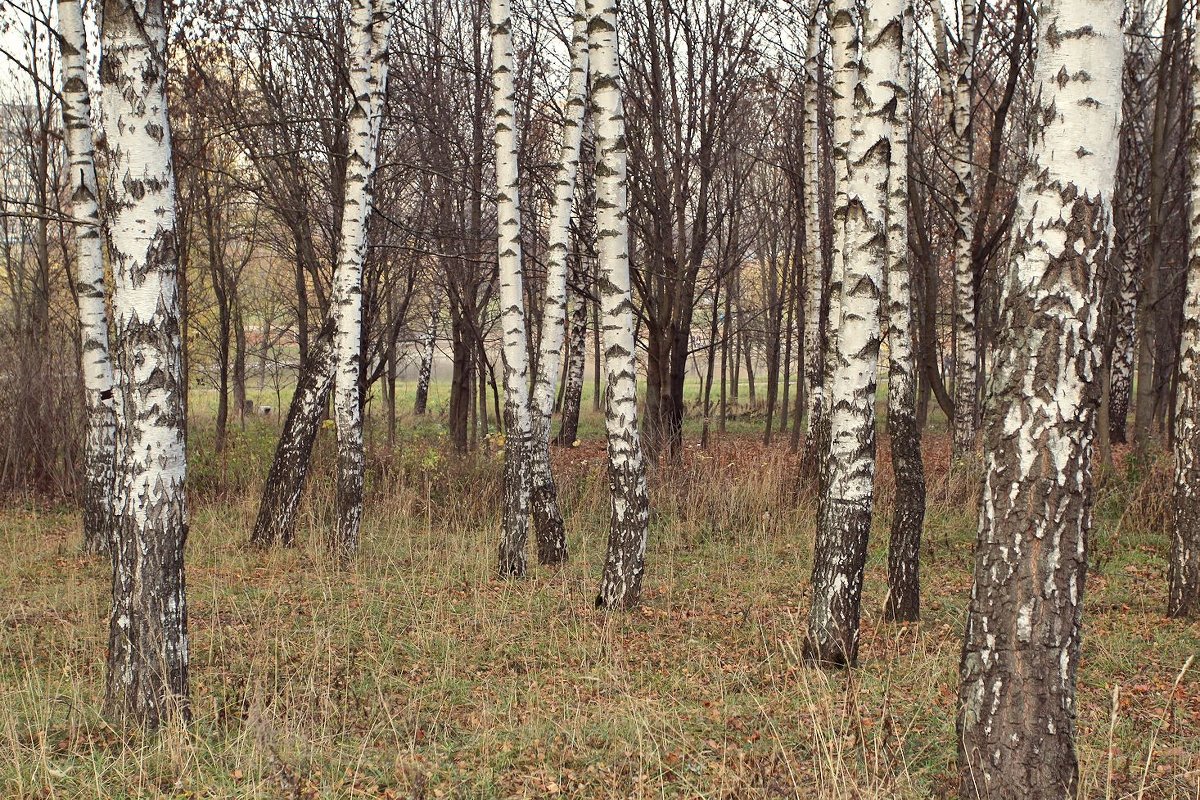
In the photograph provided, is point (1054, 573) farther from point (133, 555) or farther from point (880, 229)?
point (133, 555)

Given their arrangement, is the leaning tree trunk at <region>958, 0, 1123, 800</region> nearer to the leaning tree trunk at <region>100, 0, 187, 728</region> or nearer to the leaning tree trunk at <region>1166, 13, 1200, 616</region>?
the leaning tree trunk at <region>100, 0, 187, 728</region>

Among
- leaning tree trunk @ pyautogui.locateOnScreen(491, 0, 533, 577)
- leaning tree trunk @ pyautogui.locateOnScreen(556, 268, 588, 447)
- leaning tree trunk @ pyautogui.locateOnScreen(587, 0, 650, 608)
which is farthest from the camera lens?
leaning tree trunk @ pyautogui.locateOnScreen(556, 268, 588, 447)

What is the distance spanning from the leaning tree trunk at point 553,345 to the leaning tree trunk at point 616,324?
1265 millimetres

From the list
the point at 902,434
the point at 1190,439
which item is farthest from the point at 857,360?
the point at 1190,439

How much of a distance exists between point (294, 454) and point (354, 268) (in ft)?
6.40

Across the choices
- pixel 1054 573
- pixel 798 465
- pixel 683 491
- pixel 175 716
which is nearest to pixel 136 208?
pixel 175 716

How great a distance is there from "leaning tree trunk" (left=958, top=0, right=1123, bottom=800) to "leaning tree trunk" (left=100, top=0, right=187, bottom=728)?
337 cm

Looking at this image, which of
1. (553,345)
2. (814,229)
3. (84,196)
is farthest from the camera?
(814,229)

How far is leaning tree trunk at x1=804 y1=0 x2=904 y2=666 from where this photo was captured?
15.6 ft

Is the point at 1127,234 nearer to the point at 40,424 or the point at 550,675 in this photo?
the point at 550,675

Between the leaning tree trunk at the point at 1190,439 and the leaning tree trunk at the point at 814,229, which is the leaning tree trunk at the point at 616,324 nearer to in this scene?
the leaning tree trunk at the point at 1190,439

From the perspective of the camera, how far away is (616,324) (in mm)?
6184

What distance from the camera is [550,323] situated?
25.0ft

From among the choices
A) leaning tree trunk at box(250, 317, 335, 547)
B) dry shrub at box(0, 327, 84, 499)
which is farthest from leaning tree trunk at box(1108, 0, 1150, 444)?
dry shrub at box(0, 327, 84, 499)
